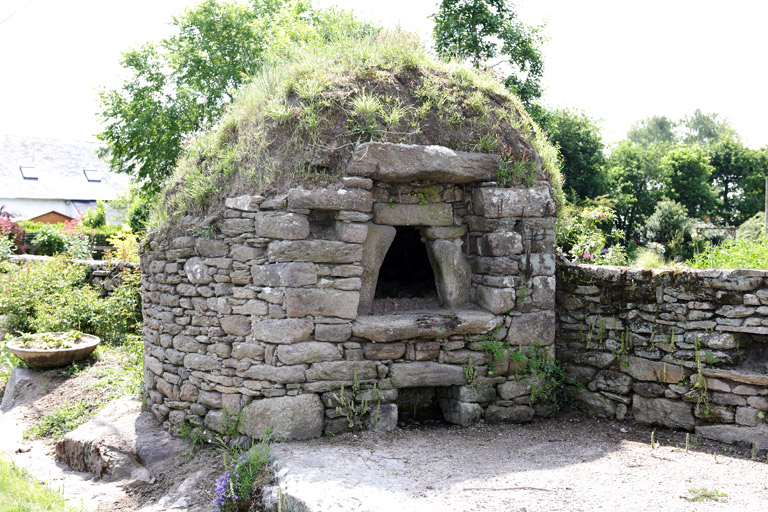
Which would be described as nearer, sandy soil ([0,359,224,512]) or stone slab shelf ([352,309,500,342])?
sandy soil ([0,359,224,512])

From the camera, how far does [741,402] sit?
4574mm

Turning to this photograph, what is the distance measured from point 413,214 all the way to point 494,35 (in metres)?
8.50

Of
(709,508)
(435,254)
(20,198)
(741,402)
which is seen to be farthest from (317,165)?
(20,198)

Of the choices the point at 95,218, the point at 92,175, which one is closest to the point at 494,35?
the point at 95,218

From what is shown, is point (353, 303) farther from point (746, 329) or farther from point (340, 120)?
point (746, 329)

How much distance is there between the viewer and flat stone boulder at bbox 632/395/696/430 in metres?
4.86

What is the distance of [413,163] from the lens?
481 cm

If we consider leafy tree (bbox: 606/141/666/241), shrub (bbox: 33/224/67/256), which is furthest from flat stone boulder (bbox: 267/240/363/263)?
leafy tree (bbox: 606/141/666/241)

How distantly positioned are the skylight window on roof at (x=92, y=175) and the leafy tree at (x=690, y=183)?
2822cm

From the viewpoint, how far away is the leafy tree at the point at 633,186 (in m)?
19.3

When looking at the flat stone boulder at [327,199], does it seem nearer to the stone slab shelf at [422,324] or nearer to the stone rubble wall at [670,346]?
the stone slab shelf at [422,324]

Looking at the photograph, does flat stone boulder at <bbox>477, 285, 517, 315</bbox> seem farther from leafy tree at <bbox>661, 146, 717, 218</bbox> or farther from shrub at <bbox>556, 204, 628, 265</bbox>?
leafy tree at <bbox>661, 146, 717, 218</bbox>

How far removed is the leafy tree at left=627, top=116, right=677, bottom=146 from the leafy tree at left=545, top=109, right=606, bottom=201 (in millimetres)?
20652

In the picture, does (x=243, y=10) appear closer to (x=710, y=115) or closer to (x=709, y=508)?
(x=709, y=508)
